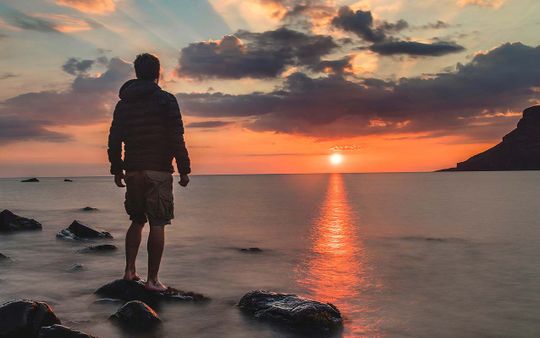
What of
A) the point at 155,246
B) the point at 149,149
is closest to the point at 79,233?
the point at 155,246

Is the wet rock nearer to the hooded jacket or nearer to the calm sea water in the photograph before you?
the calm sea water

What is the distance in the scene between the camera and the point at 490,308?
816 centimetres

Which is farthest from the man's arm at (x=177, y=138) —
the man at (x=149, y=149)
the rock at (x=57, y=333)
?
the rock at (x=57, y=333)

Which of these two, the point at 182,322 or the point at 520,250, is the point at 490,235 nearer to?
the point at 520,250

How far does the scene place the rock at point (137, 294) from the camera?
7441 millimetres

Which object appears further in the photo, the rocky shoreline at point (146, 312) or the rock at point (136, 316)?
the rock at point (136, 316)

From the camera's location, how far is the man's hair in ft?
24.6

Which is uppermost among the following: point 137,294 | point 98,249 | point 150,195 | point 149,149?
point 149,149

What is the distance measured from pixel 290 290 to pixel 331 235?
12394 millimetres

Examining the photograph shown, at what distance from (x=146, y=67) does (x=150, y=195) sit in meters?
2.06

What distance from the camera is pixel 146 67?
296 inches

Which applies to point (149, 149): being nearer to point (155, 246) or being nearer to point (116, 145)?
point (116, 145)

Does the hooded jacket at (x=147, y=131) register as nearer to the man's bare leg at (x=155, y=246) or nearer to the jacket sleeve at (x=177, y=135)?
the jacket sleeve at (x=177, y=135)

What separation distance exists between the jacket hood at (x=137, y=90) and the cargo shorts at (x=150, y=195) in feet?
3.90
